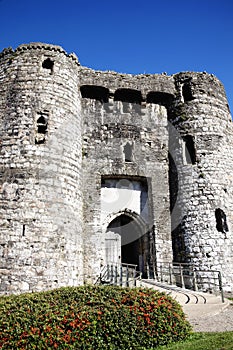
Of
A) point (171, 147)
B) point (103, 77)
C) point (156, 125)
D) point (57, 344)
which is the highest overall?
point (103, 77)

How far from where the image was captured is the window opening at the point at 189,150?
16.5 metres

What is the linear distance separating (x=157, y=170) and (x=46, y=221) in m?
6.50

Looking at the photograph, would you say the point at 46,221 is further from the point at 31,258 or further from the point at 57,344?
the point at 57,344

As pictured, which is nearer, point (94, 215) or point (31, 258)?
point (31, 258)

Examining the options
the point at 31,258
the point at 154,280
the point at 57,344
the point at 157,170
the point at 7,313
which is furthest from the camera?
the point at 157,170

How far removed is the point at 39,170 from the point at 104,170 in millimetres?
3683

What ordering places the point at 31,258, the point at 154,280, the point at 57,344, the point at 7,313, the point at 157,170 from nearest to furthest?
1. the point at 57,344
2. the point at 7,313
3. the point at 31,258
4. the point at 154,280
5. the point at 157,170

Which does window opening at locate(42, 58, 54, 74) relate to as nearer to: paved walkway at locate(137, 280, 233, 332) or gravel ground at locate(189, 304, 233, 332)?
paved walkway at locate(137, 280, 233, 332)

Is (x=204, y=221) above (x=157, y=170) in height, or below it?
below

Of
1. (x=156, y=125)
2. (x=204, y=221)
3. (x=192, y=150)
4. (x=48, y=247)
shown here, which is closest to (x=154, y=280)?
(x=204, y=221)

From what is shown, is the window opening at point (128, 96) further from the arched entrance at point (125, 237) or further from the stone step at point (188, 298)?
the stone step at point (188, 298)

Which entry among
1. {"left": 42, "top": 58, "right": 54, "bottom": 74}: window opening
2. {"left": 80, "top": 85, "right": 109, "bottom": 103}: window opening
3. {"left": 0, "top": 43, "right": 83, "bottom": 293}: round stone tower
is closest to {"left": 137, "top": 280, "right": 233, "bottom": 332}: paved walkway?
{"left": 0, "top": 43, "right": 83, "bottom": 293}: round stone tower

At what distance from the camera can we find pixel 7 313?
261 inches

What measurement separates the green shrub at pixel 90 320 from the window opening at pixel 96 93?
11.6m
